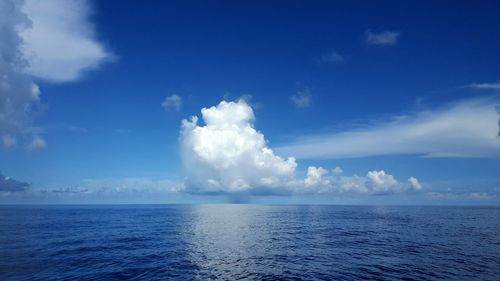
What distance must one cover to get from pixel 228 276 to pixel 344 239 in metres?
37.1

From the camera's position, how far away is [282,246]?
56.9 meters

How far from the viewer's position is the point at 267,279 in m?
35.3

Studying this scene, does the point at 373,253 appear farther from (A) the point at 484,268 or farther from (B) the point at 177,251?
(B) the point at 177,251

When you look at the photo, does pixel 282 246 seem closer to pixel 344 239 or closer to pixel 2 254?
pixel 344 239

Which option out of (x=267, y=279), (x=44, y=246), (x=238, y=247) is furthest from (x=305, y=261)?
(x=44, y=246)

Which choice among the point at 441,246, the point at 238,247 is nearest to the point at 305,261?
the point at 238,247

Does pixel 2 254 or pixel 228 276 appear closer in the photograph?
pixel 228 276

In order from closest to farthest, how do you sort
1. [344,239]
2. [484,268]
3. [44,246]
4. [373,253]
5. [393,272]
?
[393,272] → [484,268] → [373,253] → [44,246] → [344,239]

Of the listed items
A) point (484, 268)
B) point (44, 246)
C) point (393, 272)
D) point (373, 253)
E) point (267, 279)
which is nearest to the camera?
point (267, 279)

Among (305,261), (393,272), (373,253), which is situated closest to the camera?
(393,272)

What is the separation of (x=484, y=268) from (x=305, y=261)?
74.0 feet

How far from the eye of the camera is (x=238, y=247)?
56.6 meters

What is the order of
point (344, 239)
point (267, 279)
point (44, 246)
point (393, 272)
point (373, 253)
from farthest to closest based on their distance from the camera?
point (344, 239), point (44, 246), point (373, 253), point (393, 272), point (267, 279)

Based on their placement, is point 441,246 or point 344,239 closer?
point 441,246
